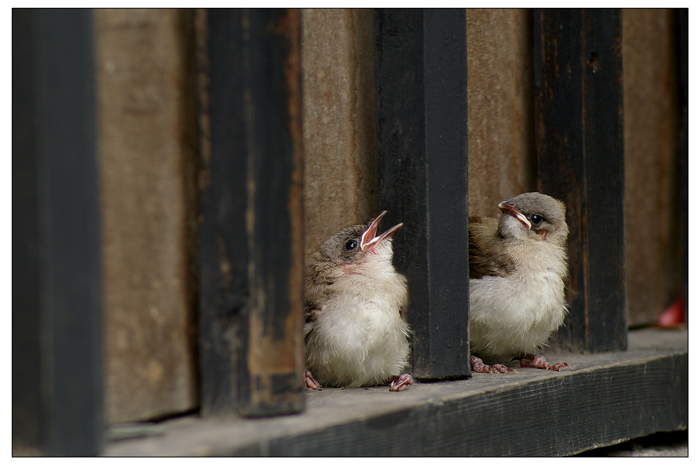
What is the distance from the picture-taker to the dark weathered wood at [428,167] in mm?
3684

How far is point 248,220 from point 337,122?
1.48m

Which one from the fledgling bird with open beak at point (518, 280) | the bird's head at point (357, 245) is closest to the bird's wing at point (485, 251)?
the fledgling bird with open beak at point (518, 280)

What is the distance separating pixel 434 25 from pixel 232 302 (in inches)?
68.9

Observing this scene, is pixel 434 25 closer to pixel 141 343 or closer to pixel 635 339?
pixel 141 343

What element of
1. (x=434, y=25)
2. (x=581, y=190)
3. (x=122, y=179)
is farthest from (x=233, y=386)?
(x=581, y=190)

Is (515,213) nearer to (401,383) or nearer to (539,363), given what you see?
(539,363)

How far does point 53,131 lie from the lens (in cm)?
229

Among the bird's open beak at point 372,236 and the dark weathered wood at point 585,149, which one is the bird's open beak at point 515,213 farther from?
the bird's open beak at point 372,236

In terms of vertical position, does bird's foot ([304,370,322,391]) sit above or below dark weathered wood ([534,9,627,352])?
below

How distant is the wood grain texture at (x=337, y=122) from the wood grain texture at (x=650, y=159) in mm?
2622

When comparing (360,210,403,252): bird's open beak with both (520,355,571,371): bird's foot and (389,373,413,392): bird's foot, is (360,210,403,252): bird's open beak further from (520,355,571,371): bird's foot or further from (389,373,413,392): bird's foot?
(520,355,571,371): bird's foot

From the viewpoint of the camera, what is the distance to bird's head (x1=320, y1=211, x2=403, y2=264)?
13.0 ft

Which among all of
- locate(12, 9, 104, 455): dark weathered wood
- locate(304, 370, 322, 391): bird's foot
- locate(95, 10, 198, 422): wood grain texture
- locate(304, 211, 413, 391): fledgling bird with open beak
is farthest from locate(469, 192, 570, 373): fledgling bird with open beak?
locate(12, 9, 104, 455): dark weathered wood

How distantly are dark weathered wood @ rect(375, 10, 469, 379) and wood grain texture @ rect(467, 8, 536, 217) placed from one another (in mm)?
887
